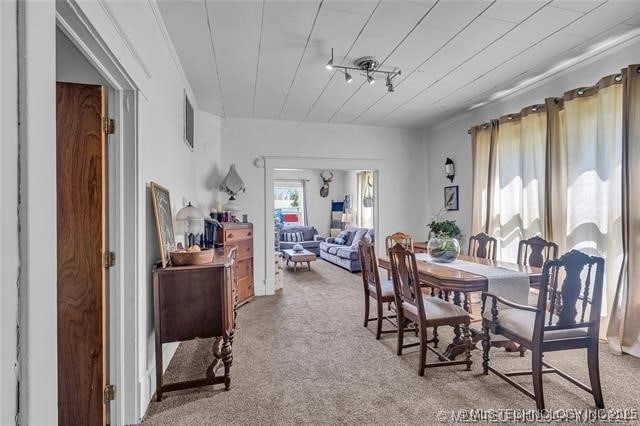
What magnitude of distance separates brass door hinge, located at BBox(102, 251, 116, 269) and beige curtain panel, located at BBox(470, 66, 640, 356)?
12.3 ft

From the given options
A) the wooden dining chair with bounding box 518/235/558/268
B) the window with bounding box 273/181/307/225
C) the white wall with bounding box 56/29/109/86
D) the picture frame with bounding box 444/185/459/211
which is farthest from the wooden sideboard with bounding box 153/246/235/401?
the window with bounding box 273/181/307/225

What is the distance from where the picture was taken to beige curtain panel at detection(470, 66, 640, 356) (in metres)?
2.72

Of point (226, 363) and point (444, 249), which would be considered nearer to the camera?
point (226, 363)

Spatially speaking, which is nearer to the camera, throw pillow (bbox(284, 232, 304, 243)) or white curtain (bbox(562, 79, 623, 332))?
white curtain (bbox(562, 79, 623, 332))

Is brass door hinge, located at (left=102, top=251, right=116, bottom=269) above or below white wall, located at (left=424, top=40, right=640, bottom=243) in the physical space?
below

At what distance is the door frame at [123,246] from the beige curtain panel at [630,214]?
363 cm

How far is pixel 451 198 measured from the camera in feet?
17.0

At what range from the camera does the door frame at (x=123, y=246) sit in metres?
1.83

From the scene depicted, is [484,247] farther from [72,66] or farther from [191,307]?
[72,66]

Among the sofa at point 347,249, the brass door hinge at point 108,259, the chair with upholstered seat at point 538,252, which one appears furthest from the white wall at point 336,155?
the brass door hinge at point 108,259

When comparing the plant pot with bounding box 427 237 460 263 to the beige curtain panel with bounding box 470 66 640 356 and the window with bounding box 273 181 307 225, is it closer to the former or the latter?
the beige curtain panel with bounding box 470 66 640 356

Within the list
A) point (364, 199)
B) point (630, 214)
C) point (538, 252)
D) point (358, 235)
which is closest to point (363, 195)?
point (364, 199)

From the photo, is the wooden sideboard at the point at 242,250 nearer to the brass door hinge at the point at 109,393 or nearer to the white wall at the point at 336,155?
the white wall at the point at 336,155

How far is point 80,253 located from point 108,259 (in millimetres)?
130
